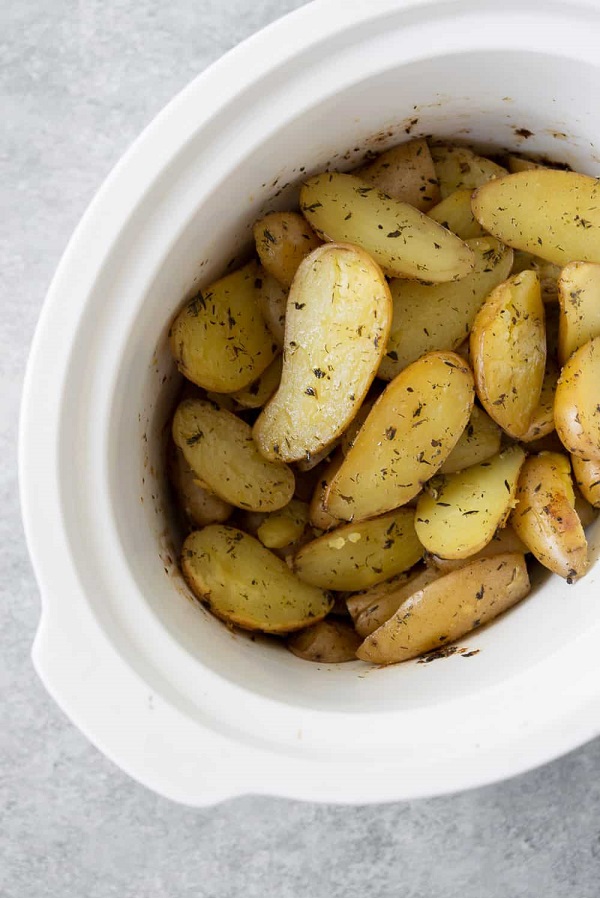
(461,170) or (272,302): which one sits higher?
(461,170)

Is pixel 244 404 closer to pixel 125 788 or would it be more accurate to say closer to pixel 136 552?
pixel 136 552

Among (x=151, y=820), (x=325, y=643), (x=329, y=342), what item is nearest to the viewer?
(x=329, y=342)

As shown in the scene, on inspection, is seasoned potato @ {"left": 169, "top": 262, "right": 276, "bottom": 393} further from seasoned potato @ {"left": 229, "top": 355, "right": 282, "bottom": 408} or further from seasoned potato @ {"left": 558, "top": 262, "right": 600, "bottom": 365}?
seasoned potato @ {"left": 558, "top": 262, "right": 600, "bottom": 365}

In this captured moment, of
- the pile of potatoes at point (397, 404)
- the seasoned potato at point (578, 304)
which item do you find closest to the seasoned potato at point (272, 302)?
the pile of potatoes at point (397, 404)

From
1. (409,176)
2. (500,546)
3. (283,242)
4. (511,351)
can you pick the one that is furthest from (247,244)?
(500,546)

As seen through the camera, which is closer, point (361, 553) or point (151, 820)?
point (361, 553)

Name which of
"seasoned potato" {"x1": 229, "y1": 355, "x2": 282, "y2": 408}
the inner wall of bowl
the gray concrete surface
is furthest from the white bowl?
the gray concrete surface

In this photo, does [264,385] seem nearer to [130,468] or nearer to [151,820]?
[130,468]

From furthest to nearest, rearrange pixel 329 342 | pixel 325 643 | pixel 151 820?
pixel 151 820 < pixel 325 643 < pixel 329 342
